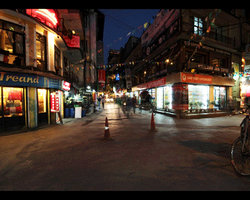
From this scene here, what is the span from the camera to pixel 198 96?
15312mm

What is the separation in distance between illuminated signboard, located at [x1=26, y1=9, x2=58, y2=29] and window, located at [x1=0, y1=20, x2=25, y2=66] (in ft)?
4.14

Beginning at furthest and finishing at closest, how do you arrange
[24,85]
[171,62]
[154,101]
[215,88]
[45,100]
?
[154,101]
[215,88]
[171,62]
[45,100]
[24,85]

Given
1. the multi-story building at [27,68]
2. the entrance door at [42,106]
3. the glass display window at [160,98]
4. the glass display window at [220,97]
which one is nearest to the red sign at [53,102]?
the multi-story building at [27,68]

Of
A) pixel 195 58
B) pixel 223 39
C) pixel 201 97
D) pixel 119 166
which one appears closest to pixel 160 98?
pixel 201 97

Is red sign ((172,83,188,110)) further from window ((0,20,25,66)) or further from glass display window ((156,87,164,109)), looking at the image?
window ((0,20,25,66))

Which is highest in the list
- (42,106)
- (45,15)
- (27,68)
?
(45,15)

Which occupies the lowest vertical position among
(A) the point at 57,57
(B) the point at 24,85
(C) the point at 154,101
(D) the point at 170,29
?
(C) the point at 154,101

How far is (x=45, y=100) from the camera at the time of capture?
10.3 m

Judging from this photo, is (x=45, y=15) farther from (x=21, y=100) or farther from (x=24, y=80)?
(x=21, y=100)

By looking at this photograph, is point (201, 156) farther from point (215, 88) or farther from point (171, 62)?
point (215, 88)

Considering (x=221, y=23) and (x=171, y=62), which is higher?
(x=221, y=23)

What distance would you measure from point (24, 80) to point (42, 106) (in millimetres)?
2475

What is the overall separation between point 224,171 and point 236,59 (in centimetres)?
2120
